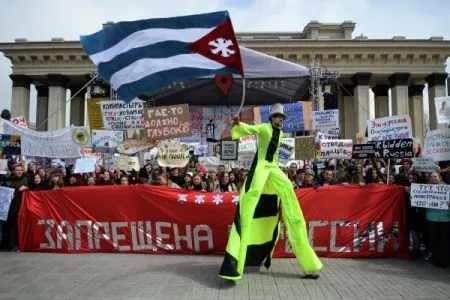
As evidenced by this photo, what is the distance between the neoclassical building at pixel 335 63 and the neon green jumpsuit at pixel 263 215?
3185cm

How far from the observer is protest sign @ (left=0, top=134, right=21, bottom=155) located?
13.6 meters

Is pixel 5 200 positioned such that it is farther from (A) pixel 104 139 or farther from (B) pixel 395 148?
(B) pixel 395 148

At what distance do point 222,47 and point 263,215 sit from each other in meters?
2.62

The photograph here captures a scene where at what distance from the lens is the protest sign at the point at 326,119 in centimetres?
1681

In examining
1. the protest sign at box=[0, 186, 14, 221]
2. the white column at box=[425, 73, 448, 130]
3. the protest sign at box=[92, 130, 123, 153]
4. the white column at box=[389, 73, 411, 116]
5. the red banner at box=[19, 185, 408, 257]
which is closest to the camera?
the red banner at box=[19, 185, 408, 257]

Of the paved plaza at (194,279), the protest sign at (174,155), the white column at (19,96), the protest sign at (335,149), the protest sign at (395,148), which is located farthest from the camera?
the white column at (19,96)

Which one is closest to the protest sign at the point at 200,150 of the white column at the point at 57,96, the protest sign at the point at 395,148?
the protest sign at the point at 395,148

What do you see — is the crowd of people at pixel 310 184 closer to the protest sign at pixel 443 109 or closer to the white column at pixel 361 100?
the protest sign at pixel 443 109

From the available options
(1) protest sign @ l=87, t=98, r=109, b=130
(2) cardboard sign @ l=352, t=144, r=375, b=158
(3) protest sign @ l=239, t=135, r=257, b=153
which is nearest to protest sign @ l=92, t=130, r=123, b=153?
(1) protest sign @ l=87, t=98, r=109, b=130

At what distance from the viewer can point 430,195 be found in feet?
23.8

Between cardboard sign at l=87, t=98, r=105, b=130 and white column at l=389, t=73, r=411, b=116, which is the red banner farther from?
white column at l=389, t=73, r=411, b=116

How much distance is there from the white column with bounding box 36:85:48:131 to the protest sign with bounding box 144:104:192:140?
33274mm

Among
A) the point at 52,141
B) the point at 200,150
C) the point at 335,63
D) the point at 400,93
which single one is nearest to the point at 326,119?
the point at 200,150

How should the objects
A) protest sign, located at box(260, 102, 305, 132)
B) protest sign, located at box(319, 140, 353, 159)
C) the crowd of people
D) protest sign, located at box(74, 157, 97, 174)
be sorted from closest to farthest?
the crowd of people, protest sign, located at box(74, 157, 97, 174), protest sign, located at box(319, 140, 353, 159), protest sign, located at box(260, 102, 305, 132)
